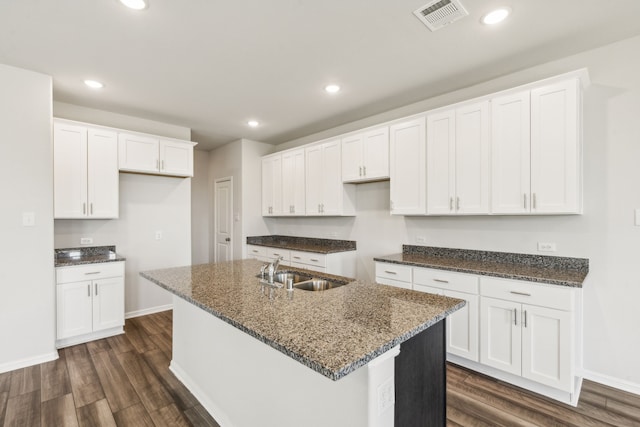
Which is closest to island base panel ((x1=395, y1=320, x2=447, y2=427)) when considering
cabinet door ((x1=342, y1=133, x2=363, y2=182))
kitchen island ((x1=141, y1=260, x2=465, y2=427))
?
kitchen island ((x1=141, y1=260, x2=465, y2=427))

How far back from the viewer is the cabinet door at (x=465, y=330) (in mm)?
2590

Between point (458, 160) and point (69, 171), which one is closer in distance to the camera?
point (458, 160)

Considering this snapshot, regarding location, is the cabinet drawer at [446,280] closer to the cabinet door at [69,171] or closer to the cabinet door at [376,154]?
the cabinet door at [376,154]

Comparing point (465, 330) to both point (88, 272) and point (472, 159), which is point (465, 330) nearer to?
point (472, 159)

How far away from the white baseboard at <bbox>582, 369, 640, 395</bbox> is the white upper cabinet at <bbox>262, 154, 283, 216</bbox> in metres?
4.03

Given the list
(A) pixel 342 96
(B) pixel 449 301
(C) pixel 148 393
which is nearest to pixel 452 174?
(A) pixel 342 96

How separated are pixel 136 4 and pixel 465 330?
3434mm

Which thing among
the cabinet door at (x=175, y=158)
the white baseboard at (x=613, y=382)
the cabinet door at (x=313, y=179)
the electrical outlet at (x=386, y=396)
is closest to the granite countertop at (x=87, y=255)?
the cabinet door at (x=175, y=158)

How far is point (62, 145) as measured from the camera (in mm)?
3338

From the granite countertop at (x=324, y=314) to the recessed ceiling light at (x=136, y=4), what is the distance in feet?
5.83

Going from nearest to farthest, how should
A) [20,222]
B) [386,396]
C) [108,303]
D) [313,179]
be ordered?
[386,396] → [20,222] → [108,303] → [313,179]

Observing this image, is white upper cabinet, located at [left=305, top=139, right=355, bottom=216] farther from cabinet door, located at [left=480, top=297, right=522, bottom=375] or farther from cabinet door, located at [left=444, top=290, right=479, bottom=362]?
cabinet door, located at [left=480, top=297, right=522, bottom=375]

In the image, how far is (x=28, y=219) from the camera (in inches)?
109

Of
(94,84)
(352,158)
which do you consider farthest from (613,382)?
(94,84)
